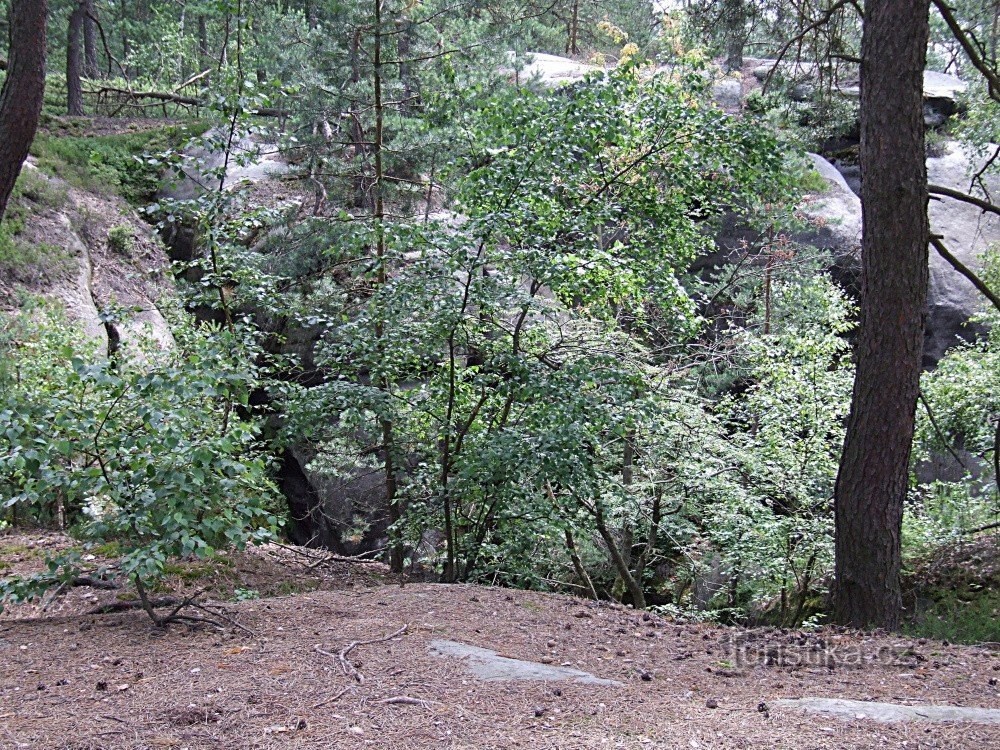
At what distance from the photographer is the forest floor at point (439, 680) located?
2.88 meters

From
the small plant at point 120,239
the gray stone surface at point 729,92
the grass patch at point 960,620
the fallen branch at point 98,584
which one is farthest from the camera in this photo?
the gray stone surface at point 729,92

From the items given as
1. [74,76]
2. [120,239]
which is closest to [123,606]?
[120,239]

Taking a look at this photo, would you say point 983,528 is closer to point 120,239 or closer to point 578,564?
point 578,564

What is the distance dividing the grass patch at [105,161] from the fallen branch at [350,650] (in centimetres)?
1235

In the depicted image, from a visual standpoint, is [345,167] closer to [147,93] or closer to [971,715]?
[971,715]

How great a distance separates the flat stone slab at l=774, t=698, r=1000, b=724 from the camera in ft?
9.95

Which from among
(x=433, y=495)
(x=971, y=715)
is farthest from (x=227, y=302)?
(x=971, y=715)

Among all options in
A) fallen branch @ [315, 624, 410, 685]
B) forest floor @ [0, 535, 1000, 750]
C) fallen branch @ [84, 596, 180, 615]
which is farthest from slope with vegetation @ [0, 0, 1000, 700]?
fallen branch @ [315, 624, 410, 685]

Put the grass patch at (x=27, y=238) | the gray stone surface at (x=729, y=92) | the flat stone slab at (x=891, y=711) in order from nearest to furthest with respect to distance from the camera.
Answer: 1. the flat stone slab at (x=891, y=711)
2. the grass patch at (x=27, y=238)
3. the gray stone surface at (x=729, y=92)

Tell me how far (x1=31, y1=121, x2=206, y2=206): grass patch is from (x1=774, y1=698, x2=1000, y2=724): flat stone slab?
13.9 meters

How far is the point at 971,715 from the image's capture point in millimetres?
3113

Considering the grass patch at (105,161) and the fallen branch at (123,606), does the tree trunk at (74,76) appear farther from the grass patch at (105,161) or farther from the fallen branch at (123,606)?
the fallen branch at (123,606)

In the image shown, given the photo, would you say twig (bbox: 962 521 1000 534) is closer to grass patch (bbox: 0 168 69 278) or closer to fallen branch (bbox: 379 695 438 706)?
fallen branch (bbox: 379 695 438 706)

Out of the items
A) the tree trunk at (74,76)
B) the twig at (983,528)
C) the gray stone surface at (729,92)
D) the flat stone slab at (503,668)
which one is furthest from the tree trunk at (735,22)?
the tree trunk at (74,76)
